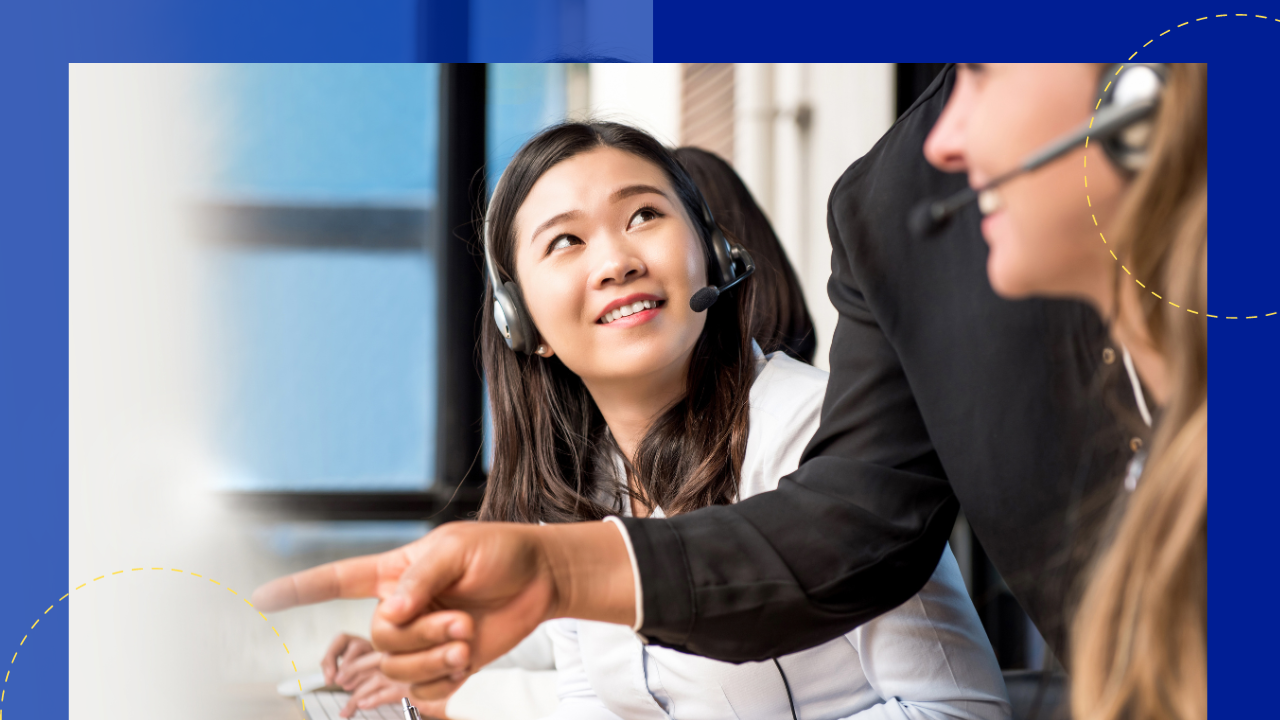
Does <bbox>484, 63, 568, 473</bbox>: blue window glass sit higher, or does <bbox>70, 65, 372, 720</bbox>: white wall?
<bbox>484, 63, 568, 473</bbox>: blue window glass

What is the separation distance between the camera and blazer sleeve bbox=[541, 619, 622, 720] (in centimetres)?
82

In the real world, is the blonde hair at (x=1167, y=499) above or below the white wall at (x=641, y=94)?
below

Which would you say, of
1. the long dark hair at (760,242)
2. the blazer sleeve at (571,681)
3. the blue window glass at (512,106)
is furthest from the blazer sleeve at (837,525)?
the blue window glass at (512,106)

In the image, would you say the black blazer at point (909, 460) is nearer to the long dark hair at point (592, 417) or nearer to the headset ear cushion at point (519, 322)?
the long dark hair at point (592, 417)

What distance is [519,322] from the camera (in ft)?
2.48

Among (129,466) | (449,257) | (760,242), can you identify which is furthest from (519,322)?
(449,257)

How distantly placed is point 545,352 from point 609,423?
3.3 inches

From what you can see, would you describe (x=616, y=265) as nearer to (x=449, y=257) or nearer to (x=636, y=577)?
(x=636, y=577)

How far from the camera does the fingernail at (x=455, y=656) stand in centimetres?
40

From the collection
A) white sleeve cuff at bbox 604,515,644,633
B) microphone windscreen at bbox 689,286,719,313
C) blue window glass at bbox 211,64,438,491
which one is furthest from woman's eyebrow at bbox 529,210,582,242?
blue window glass at bbox 211,64,438,491

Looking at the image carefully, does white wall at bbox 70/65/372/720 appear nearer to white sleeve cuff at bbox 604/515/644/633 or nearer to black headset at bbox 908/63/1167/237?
white sleeve cuff at bbox 604/515/644/633

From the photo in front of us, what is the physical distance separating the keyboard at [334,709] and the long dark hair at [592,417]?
0.70 ft

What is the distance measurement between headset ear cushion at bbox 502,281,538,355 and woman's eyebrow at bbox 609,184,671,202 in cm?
12

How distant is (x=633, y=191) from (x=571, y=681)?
478mm
